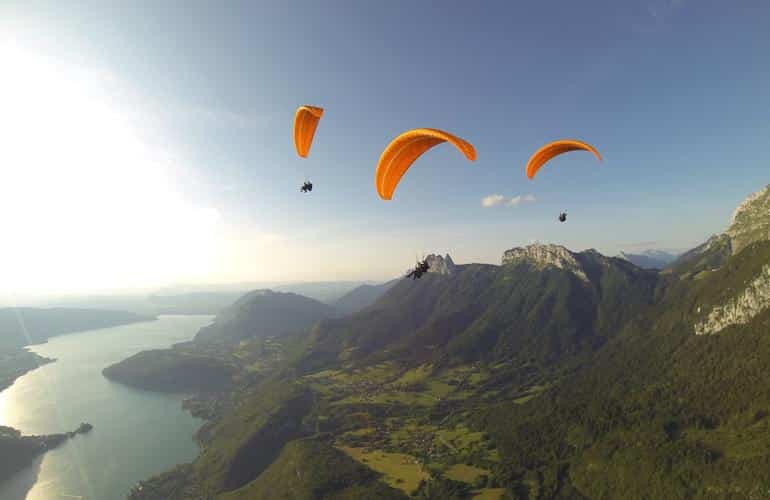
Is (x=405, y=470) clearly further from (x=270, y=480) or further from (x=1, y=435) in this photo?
(x=1, y=435)

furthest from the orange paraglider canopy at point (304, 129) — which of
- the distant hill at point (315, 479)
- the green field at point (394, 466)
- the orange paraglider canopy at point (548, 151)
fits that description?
the green field at point (394, 466)

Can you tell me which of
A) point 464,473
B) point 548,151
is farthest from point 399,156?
point 464,473

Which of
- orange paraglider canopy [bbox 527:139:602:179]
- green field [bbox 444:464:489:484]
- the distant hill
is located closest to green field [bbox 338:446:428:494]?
the distant hill

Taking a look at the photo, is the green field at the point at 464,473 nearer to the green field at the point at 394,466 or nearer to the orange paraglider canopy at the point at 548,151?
the green field at the point at 394,466

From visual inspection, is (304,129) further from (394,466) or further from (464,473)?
(464,473)

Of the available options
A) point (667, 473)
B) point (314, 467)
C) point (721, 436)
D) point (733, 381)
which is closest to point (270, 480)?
point (314, 467)

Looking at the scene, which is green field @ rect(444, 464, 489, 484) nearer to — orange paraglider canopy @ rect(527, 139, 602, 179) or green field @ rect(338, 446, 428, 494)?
green field @ rect(338, 446, 428, 494)
